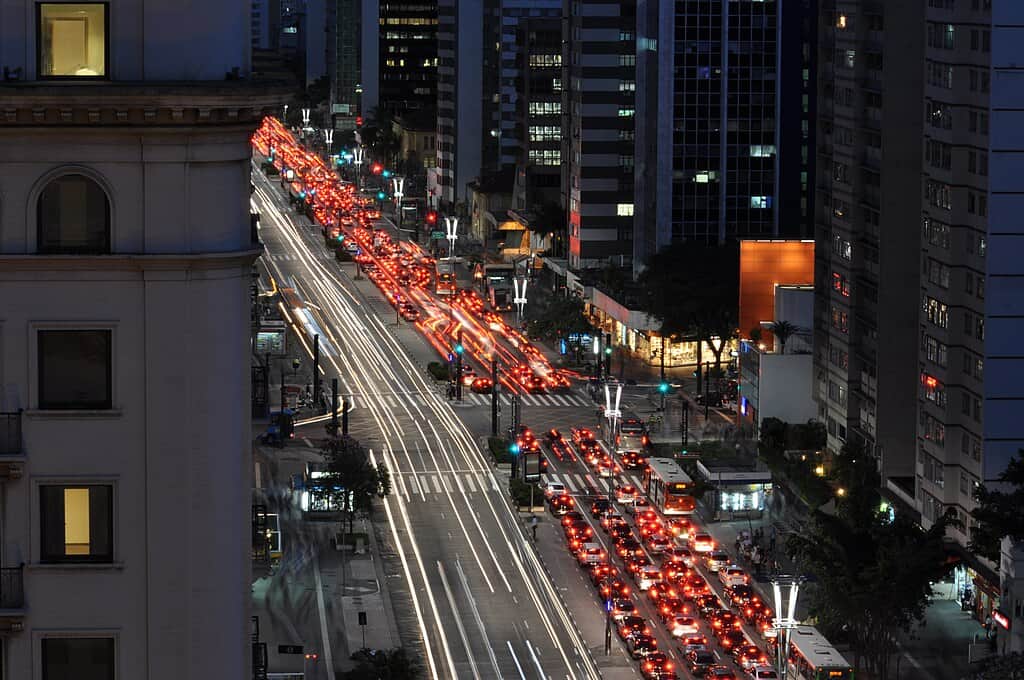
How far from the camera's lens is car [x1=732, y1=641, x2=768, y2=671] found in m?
108

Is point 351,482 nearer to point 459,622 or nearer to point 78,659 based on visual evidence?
point 459,622

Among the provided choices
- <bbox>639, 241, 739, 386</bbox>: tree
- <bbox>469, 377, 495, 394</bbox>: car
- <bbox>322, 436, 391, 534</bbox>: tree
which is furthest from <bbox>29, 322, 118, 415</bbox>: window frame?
<bbox>639, 241, 739, 386</bbox>: tree

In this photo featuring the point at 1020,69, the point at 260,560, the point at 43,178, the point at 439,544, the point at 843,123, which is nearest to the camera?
the point at 43,178

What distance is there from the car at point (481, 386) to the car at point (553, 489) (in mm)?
39848

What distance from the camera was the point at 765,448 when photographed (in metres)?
156

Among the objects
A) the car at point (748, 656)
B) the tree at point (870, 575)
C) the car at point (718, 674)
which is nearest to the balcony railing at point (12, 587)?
the car at point (718, 674)

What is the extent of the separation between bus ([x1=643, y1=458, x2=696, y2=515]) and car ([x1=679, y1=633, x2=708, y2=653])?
1093 inches

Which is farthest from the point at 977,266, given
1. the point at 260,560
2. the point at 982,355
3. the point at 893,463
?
the point at 260,560

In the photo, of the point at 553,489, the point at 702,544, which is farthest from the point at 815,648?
the point at 553,489

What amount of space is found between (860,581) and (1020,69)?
3096 centimetres

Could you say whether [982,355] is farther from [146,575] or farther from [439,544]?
[146,575]

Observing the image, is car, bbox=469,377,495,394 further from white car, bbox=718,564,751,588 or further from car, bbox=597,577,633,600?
white car, bbox=718,564,751,588

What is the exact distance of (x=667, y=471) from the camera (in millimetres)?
146250

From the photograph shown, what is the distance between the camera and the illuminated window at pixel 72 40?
27453 millimetres
